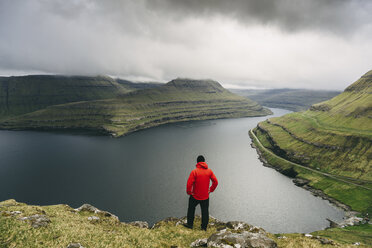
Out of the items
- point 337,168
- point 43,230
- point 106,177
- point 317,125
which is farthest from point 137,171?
point 317,125

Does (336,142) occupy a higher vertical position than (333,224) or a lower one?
higher

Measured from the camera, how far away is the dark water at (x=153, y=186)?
274 ft

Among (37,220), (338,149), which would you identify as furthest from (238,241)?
(338,149)

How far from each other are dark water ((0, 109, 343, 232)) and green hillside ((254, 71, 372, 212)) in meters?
15.8

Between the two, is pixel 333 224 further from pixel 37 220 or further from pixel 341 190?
pixel 37 220

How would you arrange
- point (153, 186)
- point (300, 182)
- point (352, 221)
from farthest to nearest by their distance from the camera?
point (300, 182) < point (153, 186) < point (352, 221)

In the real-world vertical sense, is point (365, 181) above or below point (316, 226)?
above

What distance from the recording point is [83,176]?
119 meters

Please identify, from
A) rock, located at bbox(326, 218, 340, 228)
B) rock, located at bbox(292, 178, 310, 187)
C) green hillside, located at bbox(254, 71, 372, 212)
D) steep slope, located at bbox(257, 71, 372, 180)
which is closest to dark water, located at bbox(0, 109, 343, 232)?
rock, located at bbox(326, 218, 340, 228)

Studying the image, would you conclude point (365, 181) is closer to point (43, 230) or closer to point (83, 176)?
point (43, 230)

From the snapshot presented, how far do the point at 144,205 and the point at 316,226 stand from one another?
7308 cm

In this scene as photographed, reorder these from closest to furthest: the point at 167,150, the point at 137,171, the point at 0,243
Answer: the point at 0,243 → the point at 137,171 → the point at 167,150

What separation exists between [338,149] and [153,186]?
439 ft

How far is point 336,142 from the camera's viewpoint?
144m
